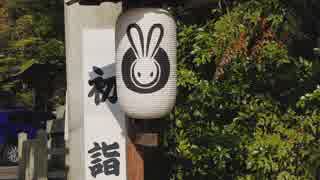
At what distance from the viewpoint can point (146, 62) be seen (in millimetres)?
5289

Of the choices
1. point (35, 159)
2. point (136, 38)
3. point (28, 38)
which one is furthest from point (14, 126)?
point (136, 38)

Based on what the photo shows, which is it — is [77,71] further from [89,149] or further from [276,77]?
[276,77]

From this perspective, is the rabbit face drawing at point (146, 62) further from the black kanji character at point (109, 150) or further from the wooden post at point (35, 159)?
the wooden post at point (35, 159)

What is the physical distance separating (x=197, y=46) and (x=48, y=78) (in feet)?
26.2

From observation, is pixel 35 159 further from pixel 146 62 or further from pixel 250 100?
pixel 146 62

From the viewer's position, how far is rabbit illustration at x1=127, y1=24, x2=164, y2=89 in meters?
5.29

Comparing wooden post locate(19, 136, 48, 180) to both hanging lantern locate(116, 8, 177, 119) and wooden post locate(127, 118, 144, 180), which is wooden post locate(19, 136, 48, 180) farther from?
hanging lantern locate(116, 8, 177, 119)

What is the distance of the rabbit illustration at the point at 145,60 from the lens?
208 inches

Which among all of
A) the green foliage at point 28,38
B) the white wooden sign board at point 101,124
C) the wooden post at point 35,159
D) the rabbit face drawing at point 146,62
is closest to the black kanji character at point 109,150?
the white wooden sign board at point 101,124

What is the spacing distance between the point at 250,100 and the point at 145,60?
1399mm

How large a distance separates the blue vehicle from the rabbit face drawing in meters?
11.1

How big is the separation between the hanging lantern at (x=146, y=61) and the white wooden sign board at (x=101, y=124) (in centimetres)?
164

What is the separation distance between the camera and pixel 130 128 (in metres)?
6.02

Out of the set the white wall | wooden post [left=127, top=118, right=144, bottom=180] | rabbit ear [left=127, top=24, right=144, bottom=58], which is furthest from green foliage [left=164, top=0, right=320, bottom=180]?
the white wall
